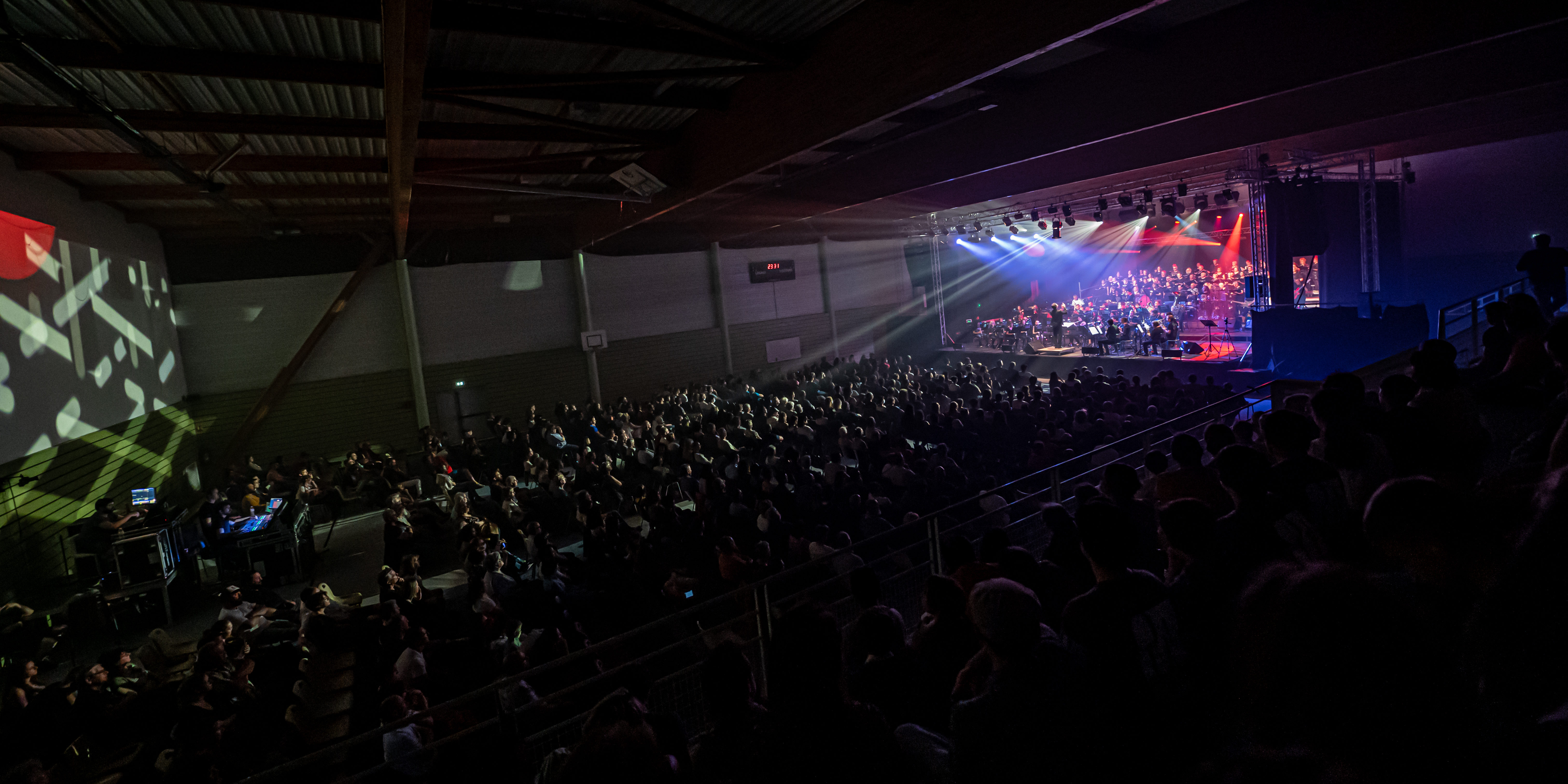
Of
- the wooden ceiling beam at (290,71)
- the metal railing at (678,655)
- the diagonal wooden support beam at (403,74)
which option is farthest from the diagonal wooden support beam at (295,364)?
the metal railing at (678,655)

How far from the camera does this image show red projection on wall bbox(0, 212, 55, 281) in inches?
291

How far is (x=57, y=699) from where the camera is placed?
16.2 feet

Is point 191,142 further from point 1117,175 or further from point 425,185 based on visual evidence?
point 1117,175

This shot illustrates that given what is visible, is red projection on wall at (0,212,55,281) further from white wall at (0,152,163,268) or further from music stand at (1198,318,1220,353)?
music stand at (1198,318,1220,353)

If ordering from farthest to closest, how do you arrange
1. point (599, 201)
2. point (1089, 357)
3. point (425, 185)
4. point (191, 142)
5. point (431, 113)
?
point (1089, 357) < point (599, 201) < point (425, 185) < point (191, 142) < point (431, 113)

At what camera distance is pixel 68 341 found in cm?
884

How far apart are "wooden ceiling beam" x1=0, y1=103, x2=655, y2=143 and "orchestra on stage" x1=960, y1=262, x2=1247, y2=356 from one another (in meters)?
16.2

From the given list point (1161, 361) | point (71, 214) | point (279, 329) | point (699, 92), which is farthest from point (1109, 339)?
point (71, 214)

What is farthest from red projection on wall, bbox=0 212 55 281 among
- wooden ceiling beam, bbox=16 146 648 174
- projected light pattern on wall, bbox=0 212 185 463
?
wooden ceiling beam, bbox=16 146 648 174

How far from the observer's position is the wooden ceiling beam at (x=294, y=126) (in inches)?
249

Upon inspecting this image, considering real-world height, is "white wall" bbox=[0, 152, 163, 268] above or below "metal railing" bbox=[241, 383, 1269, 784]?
above

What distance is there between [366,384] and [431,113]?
10242mm

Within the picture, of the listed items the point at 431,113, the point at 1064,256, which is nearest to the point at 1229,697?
the point at 431,113

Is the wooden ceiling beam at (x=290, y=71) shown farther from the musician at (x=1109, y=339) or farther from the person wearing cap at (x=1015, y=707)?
the musician at (x=1109, y=339)
